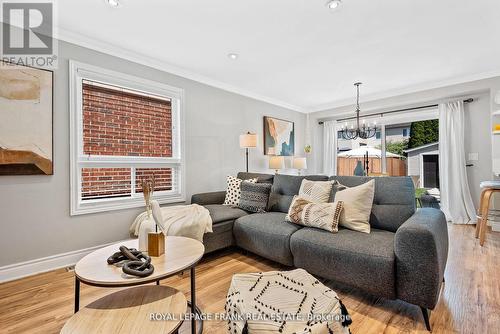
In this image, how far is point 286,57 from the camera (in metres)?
3.06

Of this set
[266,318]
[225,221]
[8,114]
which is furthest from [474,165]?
[8,114]

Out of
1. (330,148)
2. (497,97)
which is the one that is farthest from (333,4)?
(330,148)

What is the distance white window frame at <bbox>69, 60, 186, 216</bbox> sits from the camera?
2.50 m

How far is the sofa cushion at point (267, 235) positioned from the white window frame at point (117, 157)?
1.20m

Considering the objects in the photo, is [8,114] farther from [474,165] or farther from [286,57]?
[474,165]

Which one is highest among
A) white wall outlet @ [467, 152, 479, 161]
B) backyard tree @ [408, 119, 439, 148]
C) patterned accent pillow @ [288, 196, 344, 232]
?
backyard tree @ [408, 119, 439, 148]

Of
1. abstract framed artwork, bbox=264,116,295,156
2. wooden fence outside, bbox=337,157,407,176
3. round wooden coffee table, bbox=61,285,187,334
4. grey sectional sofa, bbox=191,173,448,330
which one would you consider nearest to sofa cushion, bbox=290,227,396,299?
grey sectional sofa, bbox=191,173,448,330

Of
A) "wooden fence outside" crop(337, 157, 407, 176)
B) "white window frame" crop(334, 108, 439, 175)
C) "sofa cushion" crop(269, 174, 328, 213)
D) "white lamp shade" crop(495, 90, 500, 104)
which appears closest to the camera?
"sofa cushion" crop(269, 174, 328, 213)

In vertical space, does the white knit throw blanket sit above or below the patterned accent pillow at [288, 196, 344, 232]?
below

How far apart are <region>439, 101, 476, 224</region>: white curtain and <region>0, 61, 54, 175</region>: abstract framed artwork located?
Answer: 5.62 metres

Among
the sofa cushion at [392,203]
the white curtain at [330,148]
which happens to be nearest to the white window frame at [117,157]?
the sofa cushion at [392,203]

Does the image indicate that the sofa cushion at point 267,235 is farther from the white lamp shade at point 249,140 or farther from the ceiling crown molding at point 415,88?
the ceiling crown molding at point 415,88

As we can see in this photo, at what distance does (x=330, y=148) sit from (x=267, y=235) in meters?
3.98

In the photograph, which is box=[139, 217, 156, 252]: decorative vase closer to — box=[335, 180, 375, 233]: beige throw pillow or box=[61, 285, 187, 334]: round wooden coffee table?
box=[61, 285, 187, 334]: round wooden coffee table
